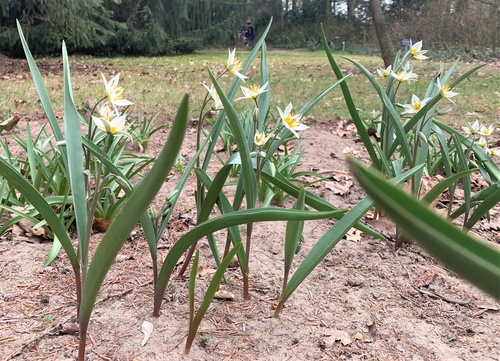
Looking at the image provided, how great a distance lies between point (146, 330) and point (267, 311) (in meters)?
0.38

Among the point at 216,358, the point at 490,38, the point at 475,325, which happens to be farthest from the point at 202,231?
the point at 490,38

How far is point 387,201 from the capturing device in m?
0.33

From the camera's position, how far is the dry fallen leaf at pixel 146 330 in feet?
4.04

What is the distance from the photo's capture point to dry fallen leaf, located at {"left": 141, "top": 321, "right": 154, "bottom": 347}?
4.04 feet

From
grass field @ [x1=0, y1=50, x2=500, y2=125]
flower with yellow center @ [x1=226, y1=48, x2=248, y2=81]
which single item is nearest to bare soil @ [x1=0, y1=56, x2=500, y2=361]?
flower with yellow center @ [x1=226, y1=48, x2=248, y2=81]

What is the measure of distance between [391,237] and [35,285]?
143 centimetres

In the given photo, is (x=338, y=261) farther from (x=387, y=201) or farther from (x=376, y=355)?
(x=387, y=201)

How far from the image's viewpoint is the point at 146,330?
4.16 feet

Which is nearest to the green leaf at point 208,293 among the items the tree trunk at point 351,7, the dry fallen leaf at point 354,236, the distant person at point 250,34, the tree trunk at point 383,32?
the dry fallen leaf at point 354,236

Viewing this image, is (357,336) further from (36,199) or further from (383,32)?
(383,32)

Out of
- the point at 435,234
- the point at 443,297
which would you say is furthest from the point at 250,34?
the point at 435,234

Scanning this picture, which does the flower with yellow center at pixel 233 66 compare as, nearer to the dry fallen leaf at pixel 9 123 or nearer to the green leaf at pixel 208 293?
the green leaf at pixel 208 293

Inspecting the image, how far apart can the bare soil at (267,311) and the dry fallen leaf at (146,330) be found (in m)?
0.01

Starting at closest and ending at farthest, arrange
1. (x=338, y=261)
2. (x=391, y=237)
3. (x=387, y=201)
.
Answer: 1. (x=387, y=201)
2. (x=338, y=261)
3. (x=391, y=237)
